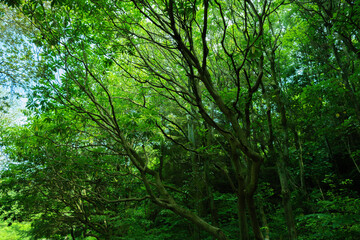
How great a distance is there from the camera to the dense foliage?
371 cm

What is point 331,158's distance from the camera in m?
10.7

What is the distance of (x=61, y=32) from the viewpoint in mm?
4145

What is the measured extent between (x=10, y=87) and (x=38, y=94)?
1.11 meters

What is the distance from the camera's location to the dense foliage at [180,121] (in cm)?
371

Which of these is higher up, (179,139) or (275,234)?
(179,139)

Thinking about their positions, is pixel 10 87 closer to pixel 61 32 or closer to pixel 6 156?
pixel 61 32

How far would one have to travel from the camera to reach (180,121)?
12.0 meters

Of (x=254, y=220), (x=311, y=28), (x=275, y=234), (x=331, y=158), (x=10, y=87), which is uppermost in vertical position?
(x=311, y=28)

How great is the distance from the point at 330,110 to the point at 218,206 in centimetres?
615

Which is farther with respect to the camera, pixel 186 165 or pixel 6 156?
pixel 186 165

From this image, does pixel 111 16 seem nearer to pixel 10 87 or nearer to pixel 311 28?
pixel 10 87

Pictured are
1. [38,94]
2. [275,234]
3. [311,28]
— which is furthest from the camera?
[275,234]

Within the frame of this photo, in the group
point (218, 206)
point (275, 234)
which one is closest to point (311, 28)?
point (275, 234)

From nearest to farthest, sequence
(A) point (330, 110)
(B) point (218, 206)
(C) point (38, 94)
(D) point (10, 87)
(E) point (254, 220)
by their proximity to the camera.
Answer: (E) point (254, 220)
(C) point (38, 94)
(D) point (10, 87)
(A) point (330, 110)
(B) point (218, 206)
